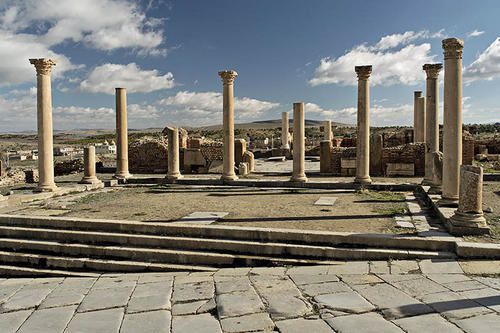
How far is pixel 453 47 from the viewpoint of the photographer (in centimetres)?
943

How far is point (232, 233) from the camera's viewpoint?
8.16 metres

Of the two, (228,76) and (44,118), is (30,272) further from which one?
(228,76)

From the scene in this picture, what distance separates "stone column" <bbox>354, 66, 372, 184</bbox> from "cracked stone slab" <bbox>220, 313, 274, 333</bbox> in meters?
10.9

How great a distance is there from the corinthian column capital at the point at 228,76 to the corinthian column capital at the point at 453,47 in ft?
28.1

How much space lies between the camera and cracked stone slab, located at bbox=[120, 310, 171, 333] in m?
4.73

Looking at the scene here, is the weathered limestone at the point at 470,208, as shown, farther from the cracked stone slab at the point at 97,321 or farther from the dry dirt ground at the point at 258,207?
the cracked stone slab at the point at 97,321

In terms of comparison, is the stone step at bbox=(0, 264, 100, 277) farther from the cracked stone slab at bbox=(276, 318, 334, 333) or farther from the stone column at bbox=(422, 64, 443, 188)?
the stone column at bbox=(422, 64, 443, 188)

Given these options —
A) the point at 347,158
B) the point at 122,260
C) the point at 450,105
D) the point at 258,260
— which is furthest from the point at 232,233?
the point at 347,158

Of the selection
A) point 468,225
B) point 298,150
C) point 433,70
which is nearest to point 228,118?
point 298,150

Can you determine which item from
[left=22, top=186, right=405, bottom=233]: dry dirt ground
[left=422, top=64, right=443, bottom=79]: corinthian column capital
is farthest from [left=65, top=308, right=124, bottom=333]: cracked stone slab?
[left=422, top=64, right=443, bottom=79]: corinthian column capital

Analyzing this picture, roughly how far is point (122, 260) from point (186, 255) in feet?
4.44

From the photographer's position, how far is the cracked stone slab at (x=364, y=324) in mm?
4445

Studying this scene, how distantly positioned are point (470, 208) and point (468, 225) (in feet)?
1.17

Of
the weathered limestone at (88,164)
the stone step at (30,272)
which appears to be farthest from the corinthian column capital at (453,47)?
the weathered limestone at (88,164)
